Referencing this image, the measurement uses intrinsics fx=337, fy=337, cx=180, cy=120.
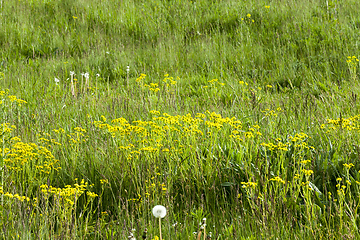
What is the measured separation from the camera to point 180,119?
9.88 ft

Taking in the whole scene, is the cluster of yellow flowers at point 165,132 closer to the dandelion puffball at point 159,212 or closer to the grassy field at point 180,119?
the grassy field at point 180,119

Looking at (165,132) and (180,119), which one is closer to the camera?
(165,132)

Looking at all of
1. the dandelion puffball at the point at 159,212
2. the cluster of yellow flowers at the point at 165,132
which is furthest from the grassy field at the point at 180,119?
the dandelion puffball at the point at 159,212

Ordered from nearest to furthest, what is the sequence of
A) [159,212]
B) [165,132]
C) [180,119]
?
1. [159,212]
2. [165,132]
3. [180,119]

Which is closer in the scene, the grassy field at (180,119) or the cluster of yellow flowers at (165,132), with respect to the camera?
the grassy field at (180,119)

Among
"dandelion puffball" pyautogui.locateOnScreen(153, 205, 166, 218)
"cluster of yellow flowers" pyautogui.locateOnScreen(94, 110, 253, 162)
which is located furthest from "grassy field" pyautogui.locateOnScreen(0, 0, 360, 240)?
"dandelion puffball" pyautogui.locateOnScreen(153, 205, 166, 218)

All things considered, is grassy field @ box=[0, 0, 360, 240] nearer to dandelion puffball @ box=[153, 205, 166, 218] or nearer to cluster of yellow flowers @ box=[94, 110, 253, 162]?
cluster of yellow flowers @ box=[94, 110, 253, 162]

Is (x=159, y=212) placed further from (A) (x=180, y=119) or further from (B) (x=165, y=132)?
(A) (x=180, y=119)

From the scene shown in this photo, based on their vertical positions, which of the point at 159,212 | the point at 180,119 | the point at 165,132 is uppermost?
the point at 180,119

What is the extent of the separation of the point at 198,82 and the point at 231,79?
1.58ft

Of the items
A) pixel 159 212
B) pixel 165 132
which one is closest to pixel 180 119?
pixel 165 132

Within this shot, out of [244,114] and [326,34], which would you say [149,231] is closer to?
[244,114]

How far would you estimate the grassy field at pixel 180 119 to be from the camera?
1945 mm

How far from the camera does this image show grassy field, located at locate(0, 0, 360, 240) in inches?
76.6
